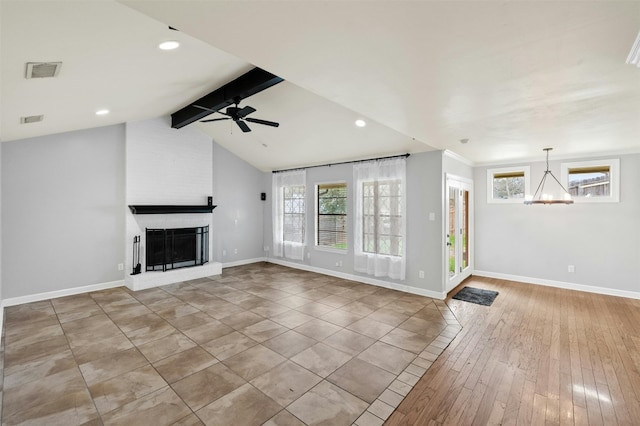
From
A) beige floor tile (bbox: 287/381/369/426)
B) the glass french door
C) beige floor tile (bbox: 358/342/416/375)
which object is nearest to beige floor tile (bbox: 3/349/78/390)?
beige floor tile (bbox: 287/381/369/426)

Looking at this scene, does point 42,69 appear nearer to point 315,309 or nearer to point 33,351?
point 33,351

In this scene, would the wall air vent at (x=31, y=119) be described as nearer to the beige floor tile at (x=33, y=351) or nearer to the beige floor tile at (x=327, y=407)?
the beige floor tile at (x=33, y=351)

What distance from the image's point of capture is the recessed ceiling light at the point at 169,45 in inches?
97.3

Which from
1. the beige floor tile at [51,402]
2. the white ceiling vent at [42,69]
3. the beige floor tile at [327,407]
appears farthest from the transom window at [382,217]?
the white ceiling vent at [42,69]

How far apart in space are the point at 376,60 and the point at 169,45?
6.29 ft

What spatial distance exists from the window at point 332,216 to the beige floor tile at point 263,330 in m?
2.87

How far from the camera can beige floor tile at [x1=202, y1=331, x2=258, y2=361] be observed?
302 centimetres

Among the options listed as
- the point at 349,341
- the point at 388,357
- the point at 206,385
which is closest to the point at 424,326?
the point at 388,357

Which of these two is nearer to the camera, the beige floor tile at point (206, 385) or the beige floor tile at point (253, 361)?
the beige floor tile at point (206, 385)

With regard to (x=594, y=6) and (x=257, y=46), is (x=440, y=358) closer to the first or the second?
(x=594, y=6)

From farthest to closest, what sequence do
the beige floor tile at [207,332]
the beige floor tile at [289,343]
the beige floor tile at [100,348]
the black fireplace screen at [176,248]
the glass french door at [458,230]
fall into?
1. the black fireplace screen at [176,248]
2. the glass french door at [458,230]
3. the beige floor tile at [207,332]
4. the beige floor tile at [289,343]
5. the beige floor tile at [100,348]

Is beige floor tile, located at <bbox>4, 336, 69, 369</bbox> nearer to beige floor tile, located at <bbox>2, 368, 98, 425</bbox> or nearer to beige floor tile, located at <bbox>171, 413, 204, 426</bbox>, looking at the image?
beige floor tile, located at <bbox>2, 368, 98, 425</bbox>

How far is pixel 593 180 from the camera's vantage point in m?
5.11

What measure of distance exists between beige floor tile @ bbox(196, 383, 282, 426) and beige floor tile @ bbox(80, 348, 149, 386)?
44.0 inches
